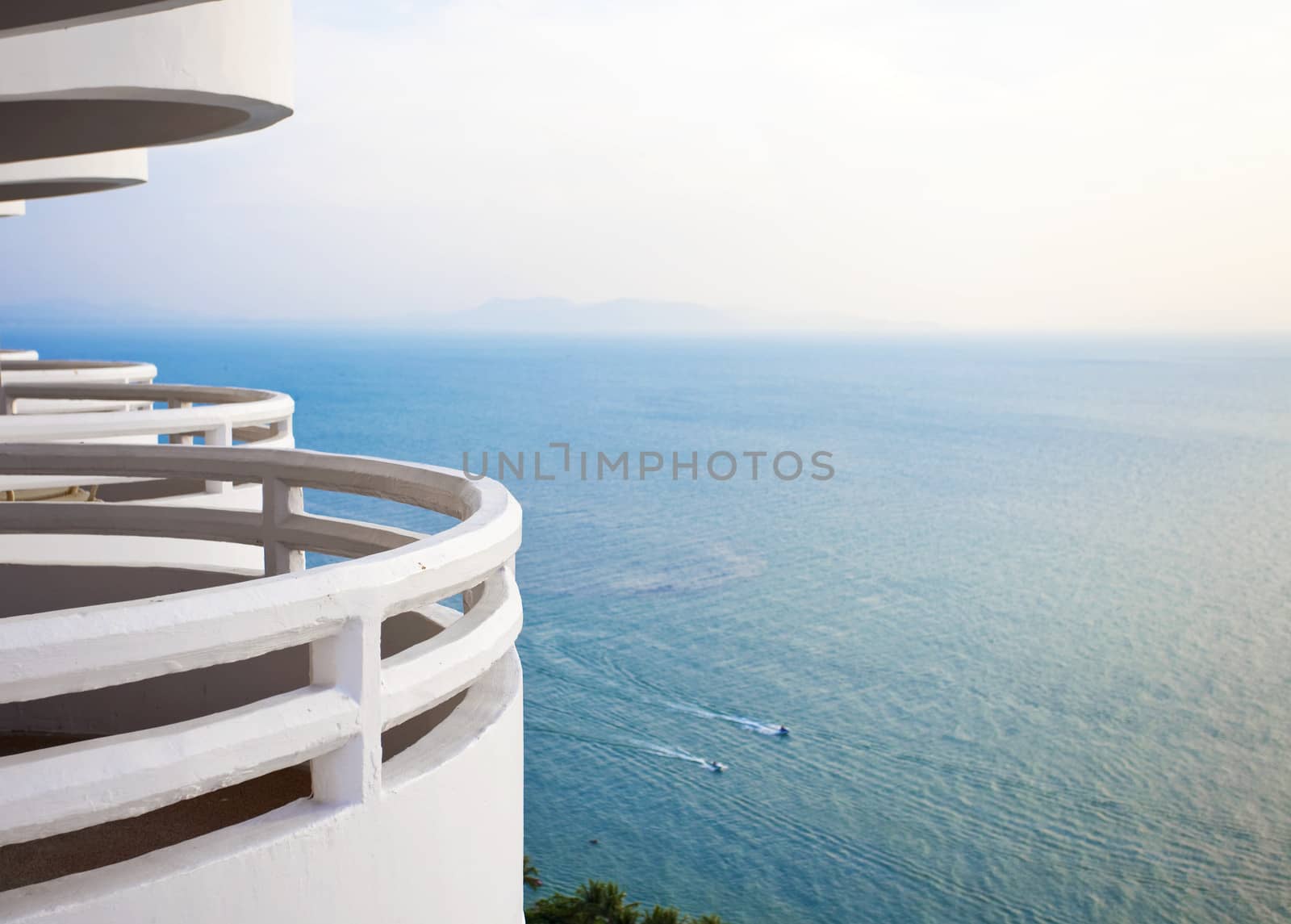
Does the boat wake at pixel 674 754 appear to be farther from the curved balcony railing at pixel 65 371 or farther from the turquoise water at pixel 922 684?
the curved balcony railing at pixel 65 371

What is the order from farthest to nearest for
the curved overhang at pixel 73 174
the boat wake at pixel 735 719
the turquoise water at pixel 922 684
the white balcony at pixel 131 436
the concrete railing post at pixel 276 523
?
the boat wake at pixel 735 719 → the turquoise water at pixel 922 684 → the curved overhang at pixel 73 174 → the white balcony at pixel 131 436 → the concrete railing post at pixel 276 523

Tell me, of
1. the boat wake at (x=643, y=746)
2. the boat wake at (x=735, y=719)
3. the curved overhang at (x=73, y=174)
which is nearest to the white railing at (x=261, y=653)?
the curved overhang at (x=73, y=174)

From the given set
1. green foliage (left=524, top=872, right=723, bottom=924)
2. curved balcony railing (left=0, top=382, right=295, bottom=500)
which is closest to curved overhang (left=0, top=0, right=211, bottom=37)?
curved balcony railing (left=0, top=382, right=295, bottom=500)

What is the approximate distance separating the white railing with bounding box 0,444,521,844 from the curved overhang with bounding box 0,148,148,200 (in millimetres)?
11673

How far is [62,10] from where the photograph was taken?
5258 millimetres

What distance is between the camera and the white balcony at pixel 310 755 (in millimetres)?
1755

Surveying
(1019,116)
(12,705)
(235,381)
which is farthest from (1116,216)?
(12,705)

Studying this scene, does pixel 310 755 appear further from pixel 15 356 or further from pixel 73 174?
pixel 15 356

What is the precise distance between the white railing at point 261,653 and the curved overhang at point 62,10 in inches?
137

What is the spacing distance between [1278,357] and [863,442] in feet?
451

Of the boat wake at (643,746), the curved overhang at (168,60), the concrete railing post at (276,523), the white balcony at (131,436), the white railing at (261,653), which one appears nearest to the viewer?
the white railing at (261,653)

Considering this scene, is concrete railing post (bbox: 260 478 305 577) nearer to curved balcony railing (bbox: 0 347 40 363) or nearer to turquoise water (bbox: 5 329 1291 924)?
curved balcony railing (bbox: 0 347 40 363)

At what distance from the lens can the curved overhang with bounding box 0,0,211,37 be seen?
16.9 feet

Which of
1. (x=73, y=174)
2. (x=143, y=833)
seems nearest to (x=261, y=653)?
(x=143, y=833)
